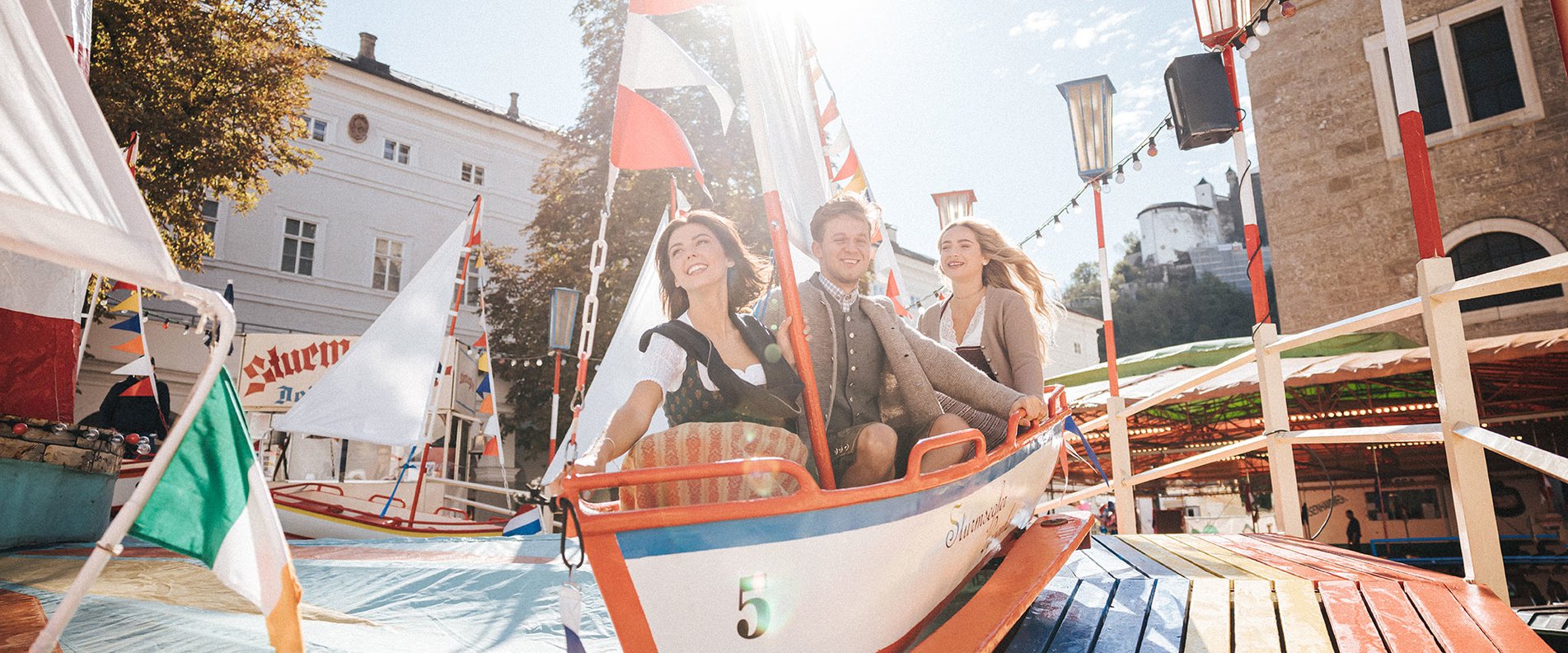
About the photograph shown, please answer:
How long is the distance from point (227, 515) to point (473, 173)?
23.1 metres

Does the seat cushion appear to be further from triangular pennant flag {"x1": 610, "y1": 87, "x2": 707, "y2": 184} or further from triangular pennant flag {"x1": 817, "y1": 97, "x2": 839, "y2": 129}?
triangular pennant flag {"x1": 817, "y1": 97, "x2": 839, "y2": 129}

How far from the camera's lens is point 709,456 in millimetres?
2008

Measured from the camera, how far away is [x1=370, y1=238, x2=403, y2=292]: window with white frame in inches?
800

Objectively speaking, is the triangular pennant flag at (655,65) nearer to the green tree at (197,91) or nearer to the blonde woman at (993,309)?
the blonde woman at (993,309)

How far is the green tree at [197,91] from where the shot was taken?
9.88 m

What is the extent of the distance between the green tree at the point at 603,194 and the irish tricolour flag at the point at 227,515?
1359 cm

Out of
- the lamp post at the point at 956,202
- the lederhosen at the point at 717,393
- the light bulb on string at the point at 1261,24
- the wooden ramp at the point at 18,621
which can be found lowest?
the wooden ramp at the point at 18,621

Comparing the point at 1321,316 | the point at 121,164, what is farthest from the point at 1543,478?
the point at 121,164

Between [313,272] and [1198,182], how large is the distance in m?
64.4

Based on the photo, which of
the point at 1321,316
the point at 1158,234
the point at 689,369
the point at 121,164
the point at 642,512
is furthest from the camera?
the point at 1158,234

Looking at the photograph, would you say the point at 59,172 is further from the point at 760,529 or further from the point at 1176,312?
the point at 1176,312

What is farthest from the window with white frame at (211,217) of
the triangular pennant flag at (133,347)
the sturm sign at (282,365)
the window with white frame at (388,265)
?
the triangular pennant flag at (133,347)

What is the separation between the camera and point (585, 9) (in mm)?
17516

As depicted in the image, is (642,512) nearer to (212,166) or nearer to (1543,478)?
(212,166)
